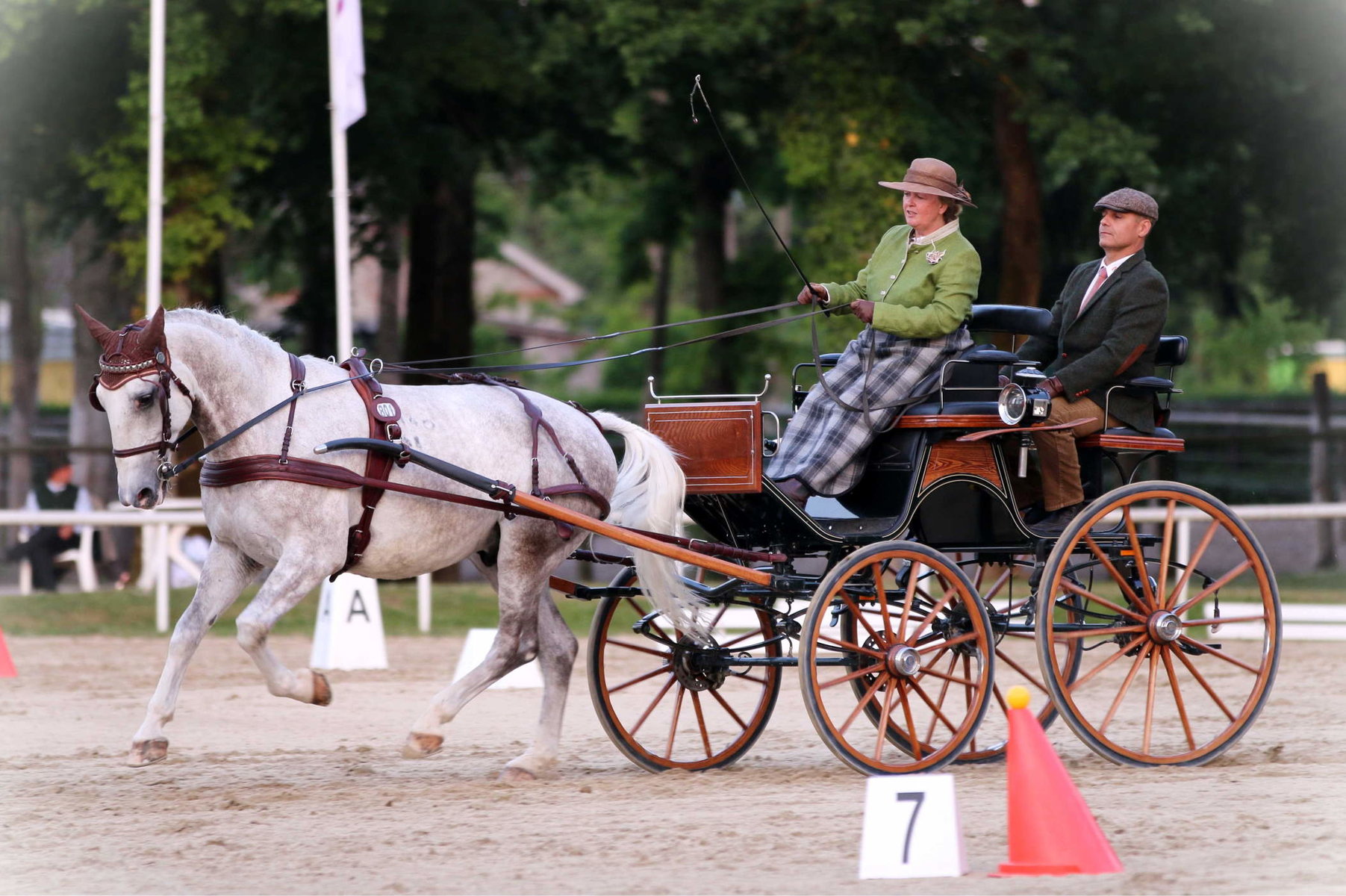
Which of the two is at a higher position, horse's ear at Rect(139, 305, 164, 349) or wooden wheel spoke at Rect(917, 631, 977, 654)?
horse's ear at Rect(139, 305, 164, 349)

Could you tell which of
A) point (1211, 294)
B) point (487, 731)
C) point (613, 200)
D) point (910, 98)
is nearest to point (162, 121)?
point (910, 98)

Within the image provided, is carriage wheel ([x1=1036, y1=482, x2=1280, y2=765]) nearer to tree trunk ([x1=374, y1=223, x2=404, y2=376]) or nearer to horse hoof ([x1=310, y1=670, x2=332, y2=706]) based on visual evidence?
→ horse hoof ([x1=310, y1=670, x2=332, y2=706])

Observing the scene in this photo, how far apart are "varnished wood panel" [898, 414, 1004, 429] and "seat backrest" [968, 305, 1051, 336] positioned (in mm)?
831

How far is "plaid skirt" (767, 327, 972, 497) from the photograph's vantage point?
23.2 feet

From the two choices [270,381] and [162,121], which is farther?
[162,121]

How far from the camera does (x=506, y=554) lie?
719cm

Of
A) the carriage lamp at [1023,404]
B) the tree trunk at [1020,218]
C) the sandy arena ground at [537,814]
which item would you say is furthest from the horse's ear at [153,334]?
the tree trunk at [1020,218]

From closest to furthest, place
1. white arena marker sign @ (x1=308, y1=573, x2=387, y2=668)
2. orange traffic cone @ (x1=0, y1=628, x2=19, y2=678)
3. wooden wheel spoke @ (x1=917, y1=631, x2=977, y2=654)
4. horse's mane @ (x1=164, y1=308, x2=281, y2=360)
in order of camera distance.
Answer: horse's mane @ (x1=164, y1=308, x2=281, y2=360) < wooden wheel spoke @ (x1=917, y1=631, x2=977, y2=654) < orange traffic cone @ (x1=0, y1=628, x2=19, y2=678) < white arena marker sign @ (x1=308, y1=573, x2=387, y2=668)

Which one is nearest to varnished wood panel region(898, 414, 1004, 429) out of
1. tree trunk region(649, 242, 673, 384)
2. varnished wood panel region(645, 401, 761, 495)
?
varnished wood panel region(645, 401, 761, 495)

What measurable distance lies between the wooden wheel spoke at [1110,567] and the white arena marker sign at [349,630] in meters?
5.67

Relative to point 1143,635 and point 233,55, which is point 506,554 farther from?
point 233,55

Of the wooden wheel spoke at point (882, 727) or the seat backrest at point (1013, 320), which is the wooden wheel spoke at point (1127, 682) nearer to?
the wooden wheel spoke at point (882, 727)

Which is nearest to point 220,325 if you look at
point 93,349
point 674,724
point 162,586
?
point 674,724

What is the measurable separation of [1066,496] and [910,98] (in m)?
9.19
